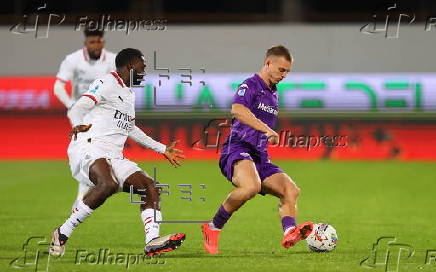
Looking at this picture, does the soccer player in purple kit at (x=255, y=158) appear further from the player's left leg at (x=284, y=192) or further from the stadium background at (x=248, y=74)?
the stadium background at (x=248, y=74)

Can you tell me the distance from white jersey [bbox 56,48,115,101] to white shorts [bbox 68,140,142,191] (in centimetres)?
369

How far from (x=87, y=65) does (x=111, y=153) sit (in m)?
3.96

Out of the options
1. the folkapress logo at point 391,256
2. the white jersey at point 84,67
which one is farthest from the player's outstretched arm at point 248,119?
the white jersey at point 84,67

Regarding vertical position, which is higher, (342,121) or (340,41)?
(340,41)

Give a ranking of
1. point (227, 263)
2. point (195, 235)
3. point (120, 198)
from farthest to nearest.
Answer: point (120, 198) < point (195, 235) < point (227, 263)

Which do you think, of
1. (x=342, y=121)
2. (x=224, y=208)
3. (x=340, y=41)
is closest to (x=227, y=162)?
(x=224, y=208)

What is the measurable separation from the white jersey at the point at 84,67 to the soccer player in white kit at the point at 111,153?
3.53m

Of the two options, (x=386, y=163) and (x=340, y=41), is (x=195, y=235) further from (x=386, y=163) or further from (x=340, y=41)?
(x=340, y=41)

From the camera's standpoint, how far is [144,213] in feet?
27.9

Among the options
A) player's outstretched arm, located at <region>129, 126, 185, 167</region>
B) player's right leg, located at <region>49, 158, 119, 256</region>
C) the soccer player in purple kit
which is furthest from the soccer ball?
player's right leg, located at <region>49, 158, 119, 256</region>

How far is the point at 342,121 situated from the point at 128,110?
561 inches

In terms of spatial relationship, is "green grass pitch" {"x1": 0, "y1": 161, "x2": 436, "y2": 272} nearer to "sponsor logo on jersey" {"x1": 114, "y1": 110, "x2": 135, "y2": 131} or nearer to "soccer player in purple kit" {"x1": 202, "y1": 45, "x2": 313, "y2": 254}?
"soccer player in purple kit" {"x1": 202, "y1": 45, "x2": 313, "y2": 254}

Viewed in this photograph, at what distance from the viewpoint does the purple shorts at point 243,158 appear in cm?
884

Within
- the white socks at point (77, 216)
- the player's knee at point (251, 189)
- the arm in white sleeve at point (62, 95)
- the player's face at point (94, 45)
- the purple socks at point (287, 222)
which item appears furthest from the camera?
the player's face at point (94, 45)
